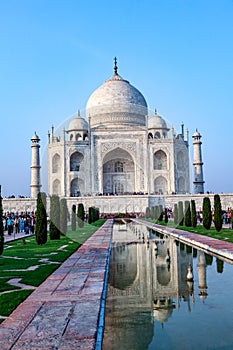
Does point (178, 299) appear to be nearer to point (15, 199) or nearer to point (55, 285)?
point (55, 285)

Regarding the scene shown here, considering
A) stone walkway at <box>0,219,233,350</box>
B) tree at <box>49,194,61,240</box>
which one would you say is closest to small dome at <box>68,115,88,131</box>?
tree at <box>49,194,61,240</box>

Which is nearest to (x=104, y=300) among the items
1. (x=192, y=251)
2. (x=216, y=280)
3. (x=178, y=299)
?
(x=178, y=299)

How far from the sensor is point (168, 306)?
10.6ft

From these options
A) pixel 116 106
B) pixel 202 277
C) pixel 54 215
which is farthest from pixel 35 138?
pixel 202 277

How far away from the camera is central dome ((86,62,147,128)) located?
94.4 feet

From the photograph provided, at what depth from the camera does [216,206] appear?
11852 millimetres

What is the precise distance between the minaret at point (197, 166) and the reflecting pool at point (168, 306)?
72.1 ft

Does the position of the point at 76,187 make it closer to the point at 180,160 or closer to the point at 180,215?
the point at 180,160

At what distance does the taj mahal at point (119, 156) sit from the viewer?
2641 cm

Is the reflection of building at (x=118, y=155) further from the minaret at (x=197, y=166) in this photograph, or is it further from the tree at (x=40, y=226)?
the tree at (x=40, y=226)

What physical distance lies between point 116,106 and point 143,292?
85.5 ft

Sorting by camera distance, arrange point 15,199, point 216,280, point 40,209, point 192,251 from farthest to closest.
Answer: point 15,199
point 40,209
point 192,251
point 216,280

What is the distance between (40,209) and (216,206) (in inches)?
223

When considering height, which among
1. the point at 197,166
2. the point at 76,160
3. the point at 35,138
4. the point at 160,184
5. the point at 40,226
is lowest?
the point at 40,226
